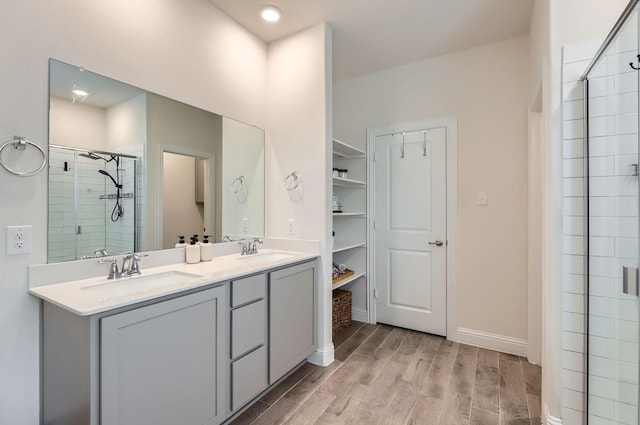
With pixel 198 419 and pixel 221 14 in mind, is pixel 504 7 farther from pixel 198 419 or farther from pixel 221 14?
pixel 198 419

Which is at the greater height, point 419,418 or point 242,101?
point 242,101

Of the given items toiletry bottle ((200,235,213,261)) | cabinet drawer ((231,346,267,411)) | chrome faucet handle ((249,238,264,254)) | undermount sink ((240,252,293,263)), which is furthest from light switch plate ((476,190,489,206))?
toiletry bottle ((200,235,213,261))

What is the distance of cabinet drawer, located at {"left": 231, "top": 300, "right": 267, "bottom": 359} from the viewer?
1.68 m

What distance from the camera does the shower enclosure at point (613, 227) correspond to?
1.25 m

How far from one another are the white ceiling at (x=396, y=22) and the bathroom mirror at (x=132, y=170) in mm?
846

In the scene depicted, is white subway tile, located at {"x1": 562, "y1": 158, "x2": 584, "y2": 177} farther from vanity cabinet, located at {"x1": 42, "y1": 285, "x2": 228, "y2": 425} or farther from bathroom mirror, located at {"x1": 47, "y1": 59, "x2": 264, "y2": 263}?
bathroom mirror, located at {"x1": 47, "y1": 59, "x2": 264, "y2": 263}

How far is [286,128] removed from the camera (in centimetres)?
263

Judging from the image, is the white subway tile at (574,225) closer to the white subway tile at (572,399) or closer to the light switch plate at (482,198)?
the white subway tile at (572,399)

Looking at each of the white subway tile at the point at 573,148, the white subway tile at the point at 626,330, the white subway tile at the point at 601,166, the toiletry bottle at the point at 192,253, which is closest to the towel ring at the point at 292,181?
the toiletry bottle at the point at 192,253

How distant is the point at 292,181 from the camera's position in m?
2.59

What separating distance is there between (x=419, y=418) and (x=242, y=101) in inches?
100

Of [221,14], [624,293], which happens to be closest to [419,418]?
[624,293]

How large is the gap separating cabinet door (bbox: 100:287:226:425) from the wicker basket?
1.54 meters

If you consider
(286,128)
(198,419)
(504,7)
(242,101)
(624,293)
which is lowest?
(198,419)
